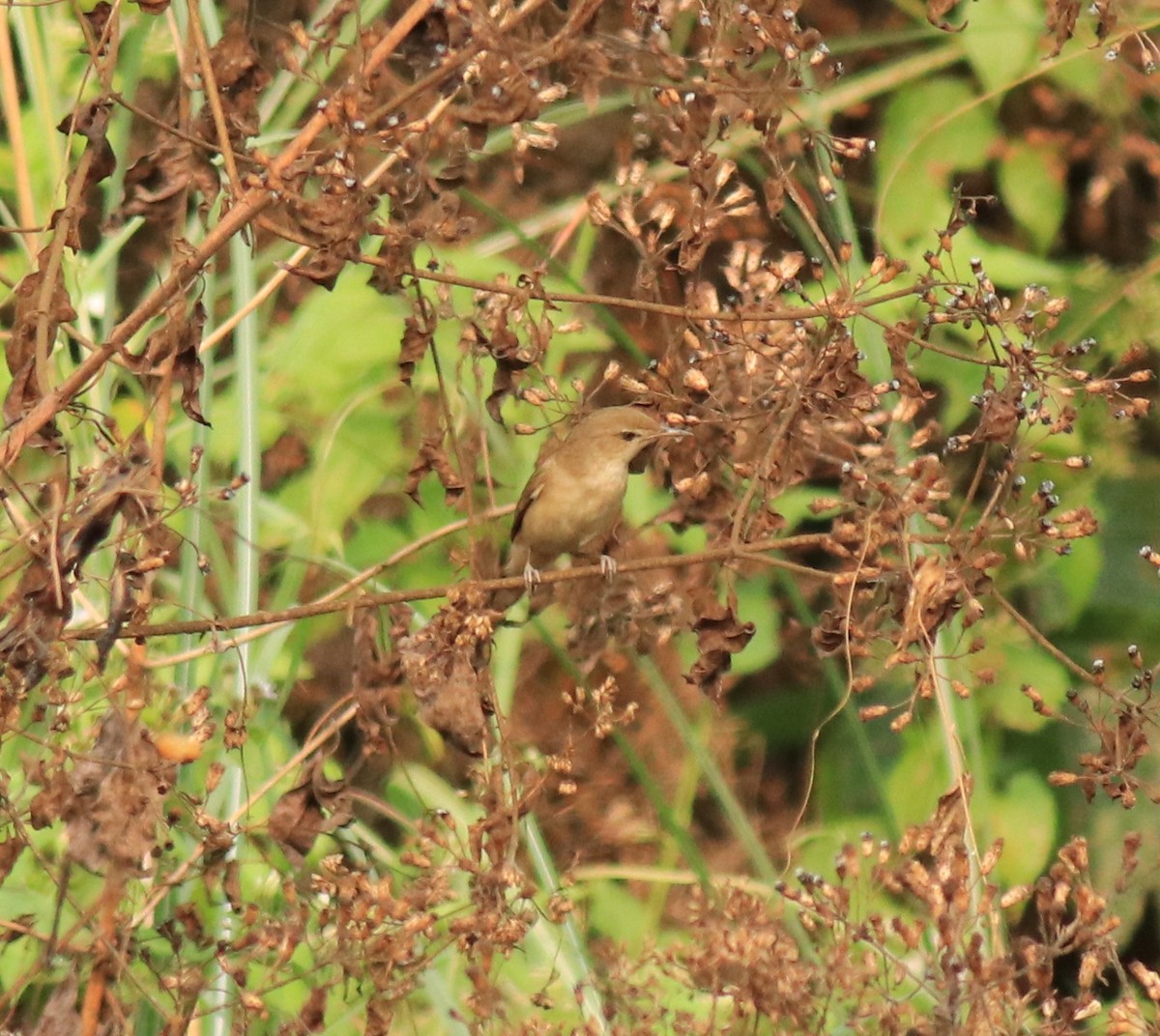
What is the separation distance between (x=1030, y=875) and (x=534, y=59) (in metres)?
2.85

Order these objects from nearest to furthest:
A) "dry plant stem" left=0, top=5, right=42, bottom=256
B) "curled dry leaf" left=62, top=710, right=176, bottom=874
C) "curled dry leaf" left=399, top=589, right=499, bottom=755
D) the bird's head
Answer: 1. "curled dry leaf" left=62, top=710, right=176, bottom=874
2. "curled dry leaf" left=399, top=589, right=499, bottom=755
3. "dry plant stem" left=0, top=5, right=42, bottom=256
4. the bird's head

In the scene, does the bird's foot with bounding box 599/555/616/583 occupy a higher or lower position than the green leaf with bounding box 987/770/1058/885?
higher

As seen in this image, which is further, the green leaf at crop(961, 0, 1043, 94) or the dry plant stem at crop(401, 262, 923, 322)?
the green leaf at crop(961, 0, 1043, 94)

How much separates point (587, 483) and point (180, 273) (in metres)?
1.66

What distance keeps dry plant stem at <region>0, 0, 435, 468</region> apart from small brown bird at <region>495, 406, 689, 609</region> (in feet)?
4.24

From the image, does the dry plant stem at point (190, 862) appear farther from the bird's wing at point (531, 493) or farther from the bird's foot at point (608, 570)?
the bird's wing at point (531, 493)

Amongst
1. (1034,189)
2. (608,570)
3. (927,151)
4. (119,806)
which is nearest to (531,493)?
(608,570)

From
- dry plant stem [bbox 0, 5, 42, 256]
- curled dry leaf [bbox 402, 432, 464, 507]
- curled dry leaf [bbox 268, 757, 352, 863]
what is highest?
dry plant stem [bbox 0, 5, 42, 256]

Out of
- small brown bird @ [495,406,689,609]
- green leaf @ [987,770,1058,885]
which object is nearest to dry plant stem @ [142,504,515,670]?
small brown bird @ [495,406,689,609]

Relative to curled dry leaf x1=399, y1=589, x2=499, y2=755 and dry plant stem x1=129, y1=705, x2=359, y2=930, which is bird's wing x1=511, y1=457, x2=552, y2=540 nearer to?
dry plant stem x1=129, y1=705, x2=359, y2=930

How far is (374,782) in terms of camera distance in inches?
203

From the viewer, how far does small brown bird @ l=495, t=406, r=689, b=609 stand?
11.4ft

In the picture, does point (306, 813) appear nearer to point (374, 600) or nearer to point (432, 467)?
point (374, 600)

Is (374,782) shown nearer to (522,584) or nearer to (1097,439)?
(1097,439)
